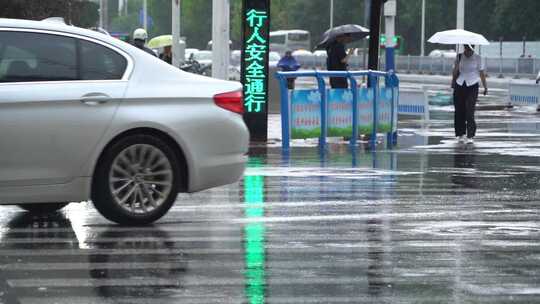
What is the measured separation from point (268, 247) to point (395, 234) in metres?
1.22

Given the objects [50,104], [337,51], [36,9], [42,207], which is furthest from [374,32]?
[36,9]

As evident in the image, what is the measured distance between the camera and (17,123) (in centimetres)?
1014

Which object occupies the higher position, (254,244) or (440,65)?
(254,244)

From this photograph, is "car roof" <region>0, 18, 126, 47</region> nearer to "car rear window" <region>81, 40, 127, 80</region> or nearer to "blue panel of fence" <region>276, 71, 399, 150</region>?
"car rear window" <region>81, 40, 127, 80</region>

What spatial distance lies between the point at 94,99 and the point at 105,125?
0.73 feet

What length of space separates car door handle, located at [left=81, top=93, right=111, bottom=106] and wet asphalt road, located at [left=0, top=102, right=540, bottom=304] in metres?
1.00

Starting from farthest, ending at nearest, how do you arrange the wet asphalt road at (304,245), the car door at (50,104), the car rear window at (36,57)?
the car rear window at (36,57)
the car door at (50,104)
the wet asphalt road at (304,245)

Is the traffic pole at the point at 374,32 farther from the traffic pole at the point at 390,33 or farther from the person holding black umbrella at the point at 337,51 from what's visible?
the traffic pole at the point at 390,33

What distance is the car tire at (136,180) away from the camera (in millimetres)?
10492

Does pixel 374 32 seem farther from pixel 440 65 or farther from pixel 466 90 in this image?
pixel 440 65

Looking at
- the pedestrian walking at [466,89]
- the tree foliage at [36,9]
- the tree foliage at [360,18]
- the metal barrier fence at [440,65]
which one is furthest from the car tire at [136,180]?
the tree foliage at [360,18]

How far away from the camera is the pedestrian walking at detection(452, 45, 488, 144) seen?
21375 mm

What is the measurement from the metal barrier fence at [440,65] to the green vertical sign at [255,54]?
119 ft

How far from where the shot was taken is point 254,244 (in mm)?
9789
